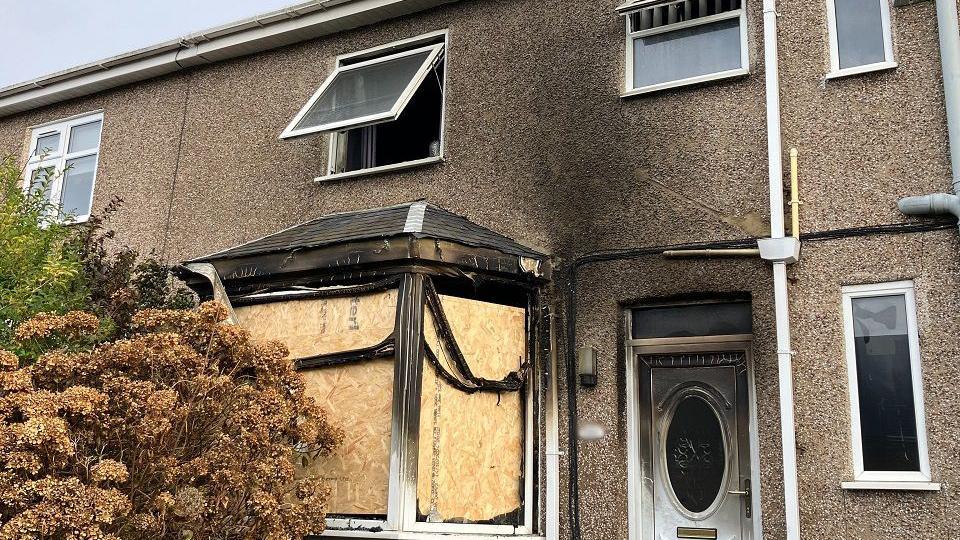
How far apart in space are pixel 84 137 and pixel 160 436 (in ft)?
23.8

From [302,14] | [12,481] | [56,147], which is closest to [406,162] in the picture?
[302,14]

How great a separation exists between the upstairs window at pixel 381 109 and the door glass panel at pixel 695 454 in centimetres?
353

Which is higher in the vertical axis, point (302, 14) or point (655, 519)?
point (302, 14)

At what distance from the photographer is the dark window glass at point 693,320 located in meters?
7.43

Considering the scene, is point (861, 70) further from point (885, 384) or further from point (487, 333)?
point (487, 333)

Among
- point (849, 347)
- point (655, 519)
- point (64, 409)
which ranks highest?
point (849, 347)

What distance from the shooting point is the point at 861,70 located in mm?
7180

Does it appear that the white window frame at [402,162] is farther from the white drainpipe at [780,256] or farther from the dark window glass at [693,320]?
the white drainpipe at [780,256]

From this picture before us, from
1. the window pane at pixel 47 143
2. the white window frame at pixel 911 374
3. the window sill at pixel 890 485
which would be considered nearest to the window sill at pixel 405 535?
the window sill at pixel 890 485

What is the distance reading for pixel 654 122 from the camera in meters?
7.96

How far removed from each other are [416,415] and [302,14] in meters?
5.10

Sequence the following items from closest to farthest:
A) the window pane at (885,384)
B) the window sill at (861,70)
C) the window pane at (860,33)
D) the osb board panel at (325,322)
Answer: the window pane at (885,384) < the window sill at (861,70) < the window pane at (860,33) < the osb board panel at (325,322)

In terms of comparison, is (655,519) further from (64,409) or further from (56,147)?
(56,147)

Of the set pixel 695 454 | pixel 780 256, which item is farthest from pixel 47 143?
pixel 780 256
